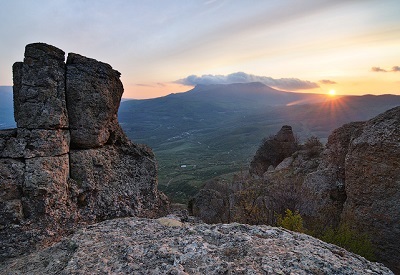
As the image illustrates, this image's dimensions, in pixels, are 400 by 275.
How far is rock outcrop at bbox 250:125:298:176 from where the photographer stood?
50375 millimetres

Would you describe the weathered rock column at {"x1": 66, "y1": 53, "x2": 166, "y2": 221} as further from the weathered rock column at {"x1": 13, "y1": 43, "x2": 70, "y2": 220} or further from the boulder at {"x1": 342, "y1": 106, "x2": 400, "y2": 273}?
the boulder at {"x1": 342, "y1": 106, "x2": 400, "y2": 273}

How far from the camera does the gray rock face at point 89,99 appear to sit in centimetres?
1283

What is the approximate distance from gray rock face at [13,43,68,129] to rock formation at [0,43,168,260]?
36 millimetres

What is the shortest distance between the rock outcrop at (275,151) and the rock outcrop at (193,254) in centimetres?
4284

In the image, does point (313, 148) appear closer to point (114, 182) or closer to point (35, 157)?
point (114, 182)

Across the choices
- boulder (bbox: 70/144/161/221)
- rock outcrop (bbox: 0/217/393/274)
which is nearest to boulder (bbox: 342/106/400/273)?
rock outcrop (bbox: 0/217/393/274)

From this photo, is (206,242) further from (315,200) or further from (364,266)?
(315,200)

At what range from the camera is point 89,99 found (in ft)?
43.6

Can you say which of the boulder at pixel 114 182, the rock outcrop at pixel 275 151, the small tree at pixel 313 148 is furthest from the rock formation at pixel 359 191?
the rock outcrop at pixel 275 151

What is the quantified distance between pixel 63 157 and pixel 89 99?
303 centimetres

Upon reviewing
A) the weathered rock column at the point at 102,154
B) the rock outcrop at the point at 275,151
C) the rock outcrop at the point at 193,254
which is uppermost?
the weathered rock column at the point at 102,154

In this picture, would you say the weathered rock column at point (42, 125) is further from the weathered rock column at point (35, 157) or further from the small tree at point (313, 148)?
the small tree at point (313, 148)

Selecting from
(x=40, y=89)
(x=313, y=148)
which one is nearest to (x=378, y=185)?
(x=40, y=89)

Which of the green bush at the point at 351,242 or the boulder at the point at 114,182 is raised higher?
the boulder at the point at 114,182
